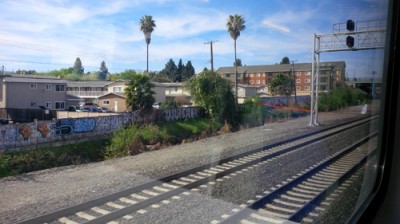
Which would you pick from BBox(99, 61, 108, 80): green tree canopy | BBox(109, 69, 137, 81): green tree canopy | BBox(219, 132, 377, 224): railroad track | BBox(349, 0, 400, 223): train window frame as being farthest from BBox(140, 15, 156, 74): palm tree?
BBox(349, 0, 400, 223): train window frame

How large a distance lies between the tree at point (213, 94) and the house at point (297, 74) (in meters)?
0.12

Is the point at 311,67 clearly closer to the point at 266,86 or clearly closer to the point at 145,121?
the point at 266,86

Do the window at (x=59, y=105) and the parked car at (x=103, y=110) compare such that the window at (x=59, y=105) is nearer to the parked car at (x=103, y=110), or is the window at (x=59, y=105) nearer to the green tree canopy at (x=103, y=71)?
the green tree canopy at (x=103, y=71)

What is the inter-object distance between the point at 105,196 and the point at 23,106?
4.06ft

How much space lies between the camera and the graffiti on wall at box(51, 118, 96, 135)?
3.18 m

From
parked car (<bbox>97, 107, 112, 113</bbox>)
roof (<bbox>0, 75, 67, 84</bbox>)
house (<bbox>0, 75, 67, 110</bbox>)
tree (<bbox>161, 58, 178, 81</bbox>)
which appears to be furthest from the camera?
parked car (<bbox>97, 107, 112, 113</bbox>)

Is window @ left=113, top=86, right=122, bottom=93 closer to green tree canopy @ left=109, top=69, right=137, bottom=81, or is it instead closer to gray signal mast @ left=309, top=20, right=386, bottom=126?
green tree canopy @ left=109, top=69, right=137, bottom=81

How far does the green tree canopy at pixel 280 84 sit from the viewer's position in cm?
489

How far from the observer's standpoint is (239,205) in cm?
356

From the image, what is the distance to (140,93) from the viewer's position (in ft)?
12.3

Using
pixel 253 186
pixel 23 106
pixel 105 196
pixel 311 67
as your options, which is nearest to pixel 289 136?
pixel 311 67

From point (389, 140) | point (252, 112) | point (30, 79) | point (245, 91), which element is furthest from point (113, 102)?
point (389, 140)

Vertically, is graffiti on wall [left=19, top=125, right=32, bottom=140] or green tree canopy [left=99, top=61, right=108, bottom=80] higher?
green tree canopy [left=99, top=61, right=108, bottom=80]

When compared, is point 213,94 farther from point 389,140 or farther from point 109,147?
point 389,140
